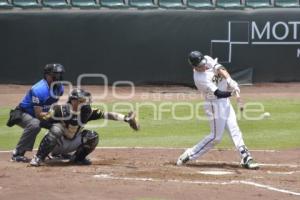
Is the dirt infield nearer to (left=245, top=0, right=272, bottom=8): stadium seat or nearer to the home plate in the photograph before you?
the home plate

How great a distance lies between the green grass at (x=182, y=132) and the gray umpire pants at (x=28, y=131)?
2.17 meters

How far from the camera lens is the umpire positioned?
32.8 ft

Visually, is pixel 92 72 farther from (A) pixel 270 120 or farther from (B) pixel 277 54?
(A) pixel 270 120

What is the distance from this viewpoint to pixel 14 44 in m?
20.8

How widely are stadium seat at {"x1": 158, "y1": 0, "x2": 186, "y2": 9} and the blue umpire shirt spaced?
38.3ft

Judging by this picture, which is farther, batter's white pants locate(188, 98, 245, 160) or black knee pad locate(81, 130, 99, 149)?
black knee pad locate(81, 130, 99, 149)

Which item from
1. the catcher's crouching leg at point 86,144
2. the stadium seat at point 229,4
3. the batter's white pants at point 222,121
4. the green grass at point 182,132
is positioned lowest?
the green grass at point 182,132

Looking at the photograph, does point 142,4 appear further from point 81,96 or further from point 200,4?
point 81,96

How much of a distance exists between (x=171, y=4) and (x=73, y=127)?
12395mm

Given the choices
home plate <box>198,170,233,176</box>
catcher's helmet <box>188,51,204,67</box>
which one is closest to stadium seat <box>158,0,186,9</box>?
catcher's helmet <box>188,51,204,67</box>

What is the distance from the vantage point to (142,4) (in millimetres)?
21438

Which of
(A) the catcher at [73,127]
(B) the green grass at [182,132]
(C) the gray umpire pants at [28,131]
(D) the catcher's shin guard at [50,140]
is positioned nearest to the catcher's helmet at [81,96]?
(A) the catcher at [73,127]

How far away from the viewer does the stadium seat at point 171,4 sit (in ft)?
70.4

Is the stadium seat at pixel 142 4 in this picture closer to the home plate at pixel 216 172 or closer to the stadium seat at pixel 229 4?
the stadium seat at pixel 229 4
